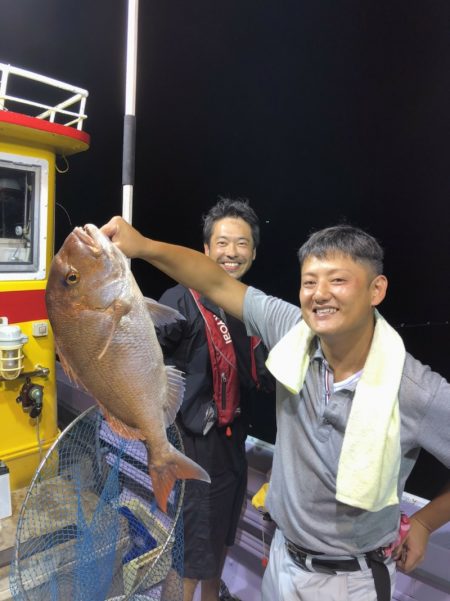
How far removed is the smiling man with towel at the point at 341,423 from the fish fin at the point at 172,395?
42 cm

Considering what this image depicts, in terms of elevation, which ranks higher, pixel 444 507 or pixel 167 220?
pixel 167 220

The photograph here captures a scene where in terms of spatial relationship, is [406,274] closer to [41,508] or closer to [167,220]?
[167,220]

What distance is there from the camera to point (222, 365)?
253 cm

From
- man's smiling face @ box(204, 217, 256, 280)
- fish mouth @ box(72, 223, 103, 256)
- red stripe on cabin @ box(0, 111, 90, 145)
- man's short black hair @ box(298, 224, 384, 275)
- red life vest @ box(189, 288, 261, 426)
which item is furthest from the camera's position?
red stripe on cabin @ box(0, 111, 90, 145)

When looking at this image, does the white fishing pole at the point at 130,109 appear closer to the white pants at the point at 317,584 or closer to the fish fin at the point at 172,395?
the fish fin at the point at 172,395

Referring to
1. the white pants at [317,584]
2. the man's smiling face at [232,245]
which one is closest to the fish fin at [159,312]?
the man's smiling face at [232,245]

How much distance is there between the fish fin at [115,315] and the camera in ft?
5.31

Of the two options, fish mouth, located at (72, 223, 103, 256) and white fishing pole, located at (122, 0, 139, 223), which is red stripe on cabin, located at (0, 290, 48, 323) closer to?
white fishing pole, located at (122, 0, 139, 223)

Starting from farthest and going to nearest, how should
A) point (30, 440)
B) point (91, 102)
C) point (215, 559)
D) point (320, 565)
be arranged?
point (91, 102)
point (30, 440)
point (215, 559)
point (320, 565)

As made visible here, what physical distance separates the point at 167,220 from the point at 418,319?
16.9 m

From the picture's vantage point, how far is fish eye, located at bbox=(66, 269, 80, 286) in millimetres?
1571

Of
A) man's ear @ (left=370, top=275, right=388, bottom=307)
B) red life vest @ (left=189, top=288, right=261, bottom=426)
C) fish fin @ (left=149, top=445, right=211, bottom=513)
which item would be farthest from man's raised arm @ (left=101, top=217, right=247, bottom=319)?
fish fin @ (left=149, top=445, right=211, bottom=513)

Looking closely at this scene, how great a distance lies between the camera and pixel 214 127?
2881cm

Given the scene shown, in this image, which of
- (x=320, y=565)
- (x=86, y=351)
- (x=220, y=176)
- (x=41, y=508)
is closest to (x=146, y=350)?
(x=86, y=351)
